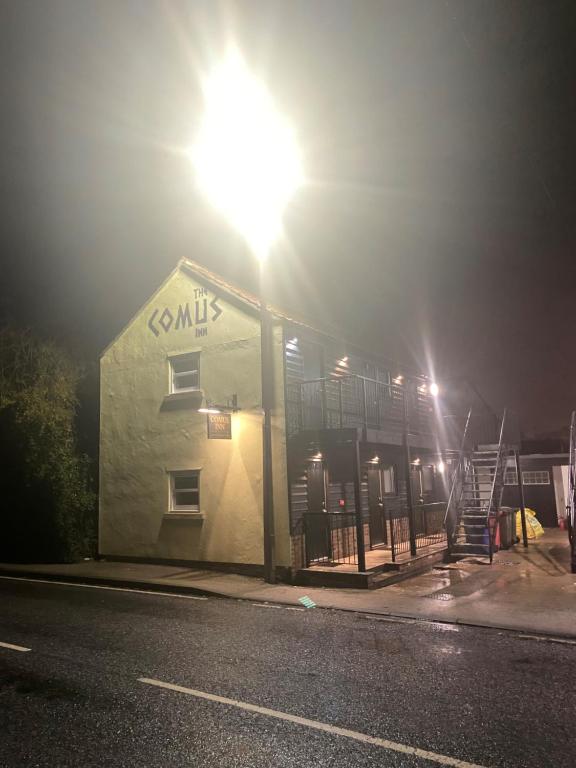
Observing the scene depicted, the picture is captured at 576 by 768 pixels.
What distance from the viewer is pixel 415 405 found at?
63.7ft

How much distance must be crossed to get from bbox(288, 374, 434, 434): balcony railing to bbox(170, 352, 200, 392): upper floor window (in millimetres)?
3087

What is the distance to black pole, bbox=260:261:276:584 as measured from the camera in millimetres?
11445

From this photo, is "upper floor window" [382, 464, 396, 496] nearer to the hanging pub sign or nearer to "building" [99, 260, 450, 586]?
"building" [99, 260, 450, 586]

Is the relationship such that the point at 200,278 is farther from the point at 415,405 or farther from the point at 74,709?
the point at 74,709

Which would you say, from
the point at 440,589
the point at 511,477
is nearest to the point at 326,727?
the point at 440,589

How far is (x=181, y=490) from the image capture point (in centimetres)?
1403

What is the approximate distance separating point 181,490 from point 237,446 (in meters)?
2.28

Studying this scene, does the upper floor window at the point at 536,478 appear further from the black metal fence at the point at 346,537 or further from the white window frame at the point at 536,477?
the black metal fence at the point at 346,537

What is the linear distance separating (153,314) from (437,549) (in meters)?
10.2

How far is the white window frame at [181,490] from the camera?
44.8ft

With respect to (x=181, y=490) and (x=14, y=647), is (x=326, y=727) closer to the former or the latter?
(x=14, y=647)

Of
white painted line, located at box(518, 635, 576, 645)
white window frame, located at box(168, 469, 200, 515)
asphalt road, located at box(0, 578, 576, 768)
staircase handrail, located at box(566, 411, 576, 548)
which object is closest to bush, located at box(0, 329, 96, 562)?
white window frame, located at box(168, 469, 200, 515)

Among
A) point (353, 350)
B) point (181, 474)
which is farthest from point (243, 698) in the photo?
point (353, 350)

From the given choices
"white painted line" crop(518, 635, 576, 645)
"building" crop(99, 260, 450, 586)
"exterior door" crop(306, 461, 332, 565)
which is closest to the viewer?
"white painted line" crop(518, 635, 576, 645)
